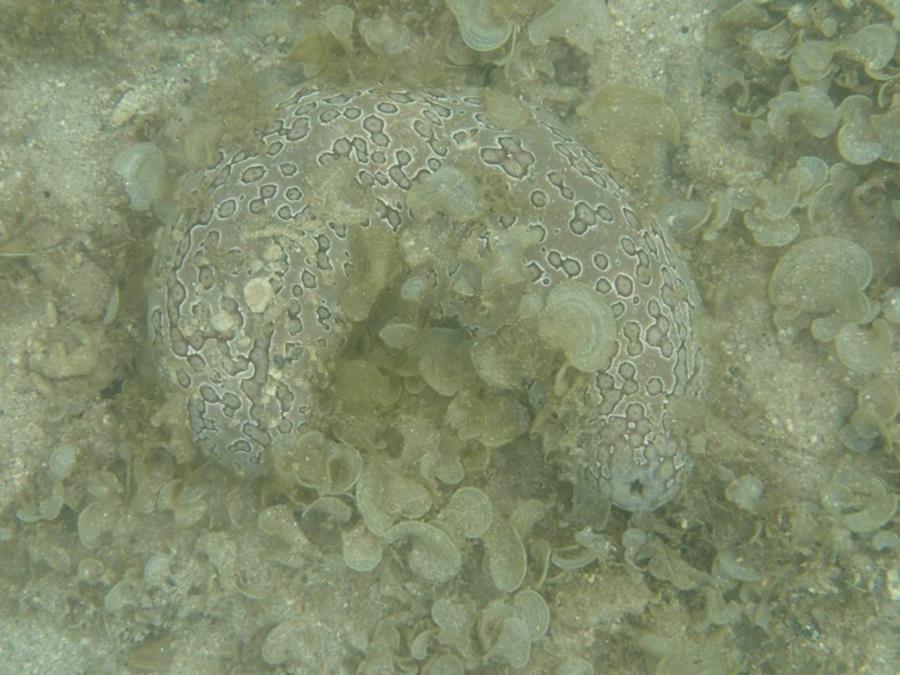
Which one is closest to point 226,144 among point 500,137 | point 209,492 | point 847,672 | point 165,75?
point 165,75

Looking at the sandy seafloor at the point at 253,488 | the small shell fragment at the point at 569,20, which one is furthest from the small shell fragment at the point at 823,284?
the small shell fragment at the point at 569,20

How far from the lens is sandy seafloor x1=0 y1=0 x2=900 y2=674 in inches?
156

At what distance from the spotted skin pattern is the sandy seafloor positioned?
1.26 ft

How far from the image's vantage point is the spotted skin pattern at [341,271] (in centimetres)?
377

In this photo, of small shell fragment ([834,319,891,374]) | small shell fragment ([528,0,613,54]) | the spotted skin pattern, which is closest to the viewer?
the spotted skin pattern

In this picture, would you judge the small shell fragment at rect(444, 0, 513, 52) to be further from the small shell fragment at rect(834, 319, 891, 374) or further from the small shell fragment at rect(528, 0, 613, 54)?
the small shell fragment at rect(834, 319, 891, 374)

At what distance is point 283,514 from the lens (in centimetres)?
396

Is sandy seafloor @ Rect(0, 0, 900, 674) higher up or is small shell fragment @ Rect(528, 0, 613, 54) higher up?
small shell fragment @ Rect(528, 0, 613, 54)

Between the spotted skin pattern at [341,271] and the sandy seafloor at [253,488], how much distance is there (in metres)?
0.39

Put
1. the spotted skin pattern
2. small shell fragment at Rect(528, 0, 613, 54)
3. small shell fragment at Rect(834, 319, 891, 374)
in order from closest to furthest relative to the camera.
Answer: the spotted skin pattern, small shell fragment at Rect(834, 319, 891, 374), small shell fragment at Rect(528, 0, 613, 54)

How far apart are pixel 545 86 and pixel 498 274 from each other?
1981 millimetres

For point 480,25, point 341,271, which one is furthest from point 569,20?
point 341,271

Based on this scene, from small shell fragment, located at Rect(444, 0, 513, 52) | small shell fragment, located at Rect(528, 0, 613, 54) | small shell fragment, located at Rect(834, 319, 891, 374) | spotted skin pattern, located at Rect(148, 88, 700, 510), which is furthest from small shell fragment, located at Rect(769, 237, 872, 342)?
small shell fragment, located at Rect(444, 0, 513, 52)

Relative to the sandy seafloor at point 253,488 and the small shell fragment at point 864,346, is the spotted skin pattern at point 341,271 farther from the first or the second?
the small shell fragment at point 864,346
